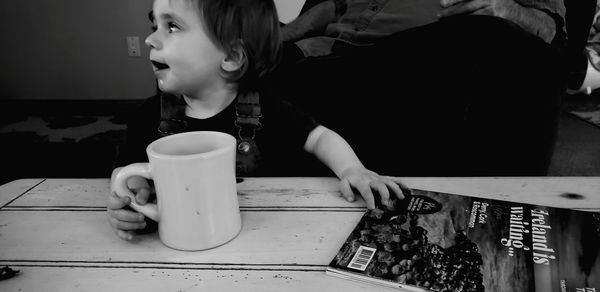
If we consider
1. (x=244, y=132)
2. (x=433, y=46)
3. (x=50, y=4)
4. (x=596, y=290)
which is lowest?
(x=596, y=290)

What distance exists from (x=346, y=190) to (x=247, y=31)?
15.7 inches

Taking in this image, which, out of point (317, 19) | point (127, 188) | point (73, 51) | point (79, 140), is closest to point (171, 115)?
point (127, 188)

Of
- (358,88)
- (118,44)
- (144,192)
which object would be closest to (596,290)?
(144,192)

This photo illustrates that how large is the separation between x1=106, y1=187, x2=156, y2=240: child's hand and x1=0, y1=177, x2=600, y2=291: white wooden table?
0.6 inches

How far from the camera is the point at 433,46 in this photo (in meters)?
1.03

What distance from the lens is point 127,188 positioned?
0.53m

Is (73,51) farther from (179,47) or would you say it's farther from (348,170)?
(348,170)

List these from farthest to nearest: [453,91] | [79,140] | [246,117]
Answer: [79,140] < [453,91] < [246,117]

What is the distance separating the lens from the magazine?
1.39 feet

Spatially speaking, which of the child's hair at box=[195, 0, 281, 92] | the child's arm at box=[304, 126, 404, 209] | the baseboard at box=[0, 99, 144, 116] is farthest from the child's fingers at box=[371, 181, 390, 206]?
the baseboard at box=[0, 99, 144, 116]

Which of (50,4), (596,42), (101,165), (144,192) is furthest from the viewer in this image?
(50,4)

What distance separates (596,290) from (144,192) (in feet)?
1.64

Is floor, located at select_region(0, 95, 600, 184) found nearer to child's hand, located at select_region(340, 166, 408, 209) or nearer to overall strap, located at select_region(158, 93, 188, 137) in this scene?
overall strap, located at select_region(158, 93, 188, 137)

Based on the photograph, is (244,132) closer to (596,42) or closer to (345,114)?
(345,114)
